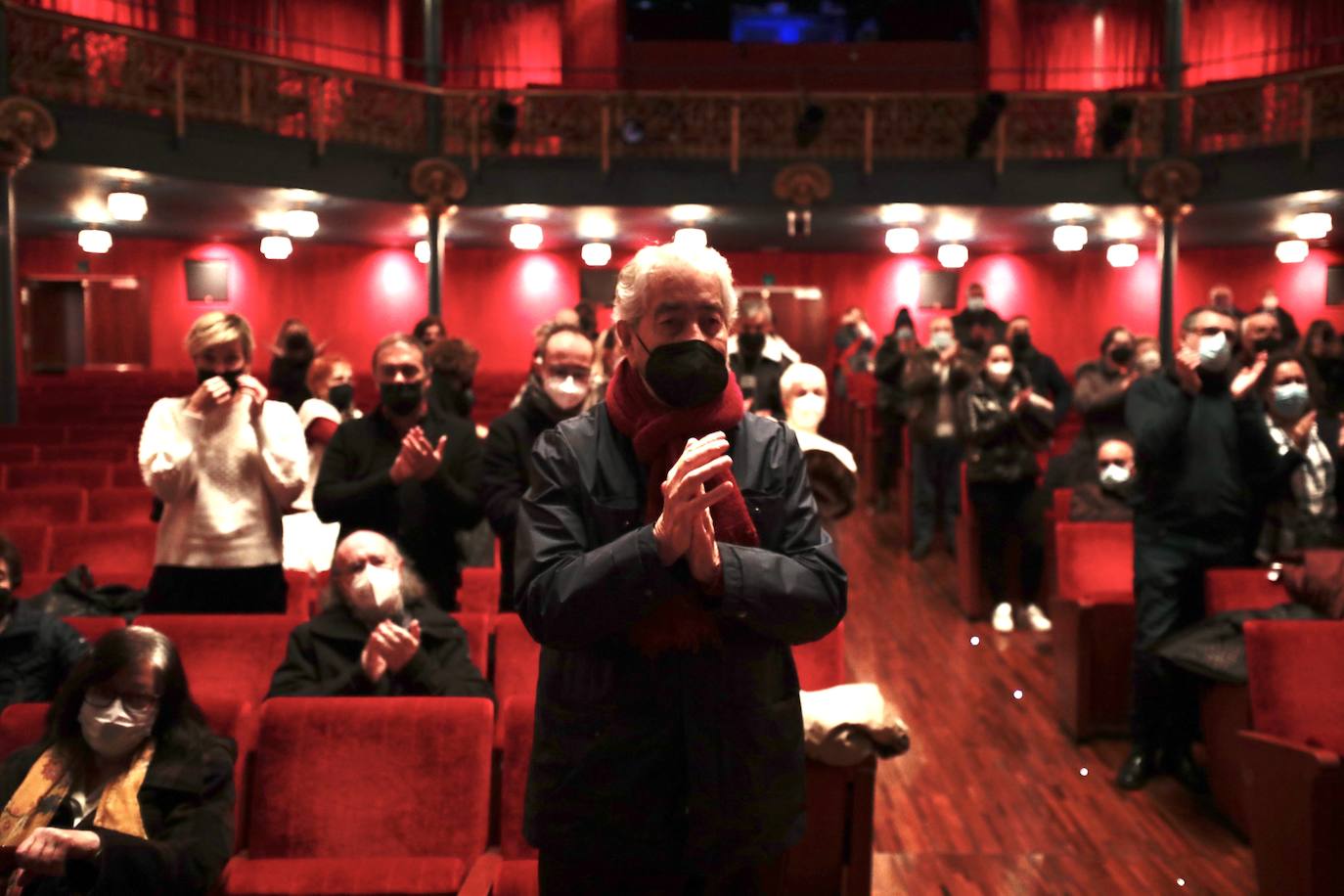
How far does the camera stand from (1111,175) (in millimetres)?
13555

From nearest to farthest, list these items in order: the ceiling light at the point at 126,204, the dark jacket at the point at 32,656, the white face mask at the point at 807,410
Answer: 1. the dark jacket at the point at 32,656
2. the white face mask at the point at 807,410
3. the ceiling light at the point at 126,204

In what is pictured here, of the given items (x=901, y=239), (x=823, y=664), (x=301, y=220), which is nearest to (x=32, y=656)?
(x=823, y=664)

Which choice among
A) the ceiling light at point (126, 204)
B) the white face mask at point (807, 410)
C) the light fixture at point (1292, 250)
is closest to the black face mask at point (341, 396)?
the white face mask at point (807, 410)

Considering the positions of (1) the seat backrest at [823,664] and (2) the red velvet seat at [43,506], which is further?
(2) the red velvet seat at [43,506]

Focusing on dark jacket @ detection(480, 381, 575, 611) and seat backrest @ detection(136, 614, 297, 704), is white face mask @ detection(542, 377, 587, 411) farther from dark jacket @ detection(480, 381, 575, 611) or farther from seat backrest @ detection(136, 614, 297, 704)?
seat backrest @ detection(136, 614, 297, 704)

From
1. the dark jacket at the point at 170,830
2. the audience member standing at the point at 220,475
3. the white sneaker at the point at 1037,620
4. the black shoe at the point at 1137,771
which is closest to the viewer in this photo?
the dark jacket at the point at 170,830

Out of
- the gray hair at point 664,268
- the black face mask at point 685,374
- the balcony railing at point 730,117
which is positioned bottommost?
the black face mask at point 685,374

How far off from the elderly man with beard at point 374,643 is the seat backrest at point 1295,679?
1.91 m

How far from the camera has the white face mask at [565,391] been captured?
12.4ft

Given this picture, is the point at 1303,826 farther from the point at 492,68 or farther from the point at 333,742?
the point at 492,68

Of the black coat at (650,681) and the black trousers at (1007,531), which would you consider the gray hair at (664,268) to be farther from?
the black trousers at (1007,531)

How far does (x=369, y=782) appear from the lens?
2.97 m

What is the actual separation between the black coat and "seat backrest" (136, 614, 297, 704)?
189 centimetres

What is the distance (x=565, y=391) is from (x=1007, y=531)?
12.3 ft
